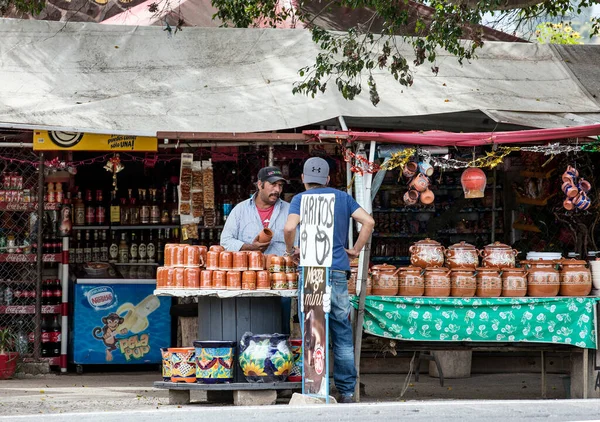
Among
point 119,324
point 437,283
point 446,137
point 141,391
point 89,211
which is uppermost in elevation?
point 446,137

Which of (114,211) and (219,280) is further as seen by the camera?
(114,211)

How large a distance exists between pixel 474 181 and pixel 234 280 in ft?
8.04

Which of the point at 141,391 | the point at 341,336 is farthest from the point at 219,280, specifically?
the point at 141,391

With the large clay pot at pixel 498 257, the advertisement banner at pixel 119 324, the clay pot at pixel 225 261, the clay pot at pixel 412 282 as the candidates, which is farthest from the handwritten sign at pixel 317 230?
the advertisement banner at pixel 119 324

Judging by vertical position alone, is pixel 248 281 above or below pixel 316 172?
below

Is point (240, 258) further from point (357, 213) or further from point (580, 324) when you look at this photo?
point (580, 324)

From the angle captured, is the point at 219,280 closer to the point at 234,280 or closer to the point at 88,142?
the point at 234,280

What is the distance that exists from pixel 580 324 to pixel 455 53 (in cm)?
311

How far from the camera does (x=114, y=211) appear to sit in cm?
1251

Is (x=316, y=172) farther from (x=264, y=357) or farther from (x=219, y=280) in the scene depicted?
(x=264, y=357)

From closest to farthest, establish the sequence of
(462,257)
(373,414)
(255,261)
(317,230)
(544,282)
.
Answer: (373,414), (317,230), (255,261), (544,282), (462,257)

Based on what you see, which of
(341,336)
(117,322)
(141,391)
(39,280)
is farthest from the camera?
(117,322)

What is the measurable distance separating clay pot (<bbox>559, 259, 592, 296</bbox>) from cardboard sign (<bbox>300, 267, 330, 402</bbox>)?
7.90 feet

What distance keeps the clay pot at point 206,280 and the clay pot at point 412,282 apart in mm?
1716
